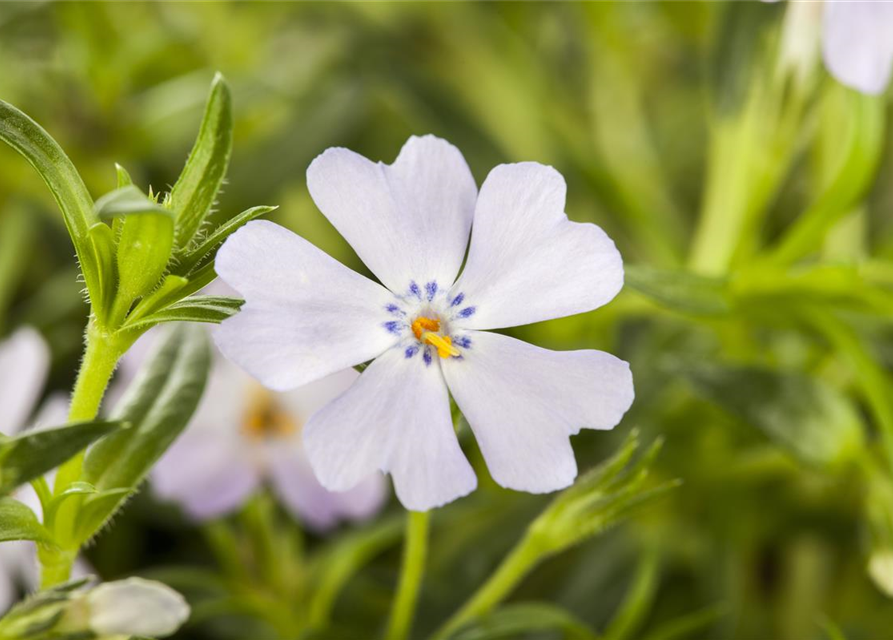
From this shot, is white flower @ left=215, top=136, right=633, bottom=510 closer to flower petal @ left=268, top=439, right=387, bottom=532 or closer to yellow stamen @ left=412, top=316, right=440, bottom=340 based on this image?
yellow stamen @ left=412, top=316, right=440, bottom=340

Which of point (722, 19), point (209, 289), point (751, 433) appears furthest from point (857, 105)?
point (209, 289)

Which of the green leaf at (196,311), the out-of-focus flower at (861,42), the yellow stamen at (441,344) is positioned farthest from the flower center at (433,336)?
the out-of-focus flower at (861,42)

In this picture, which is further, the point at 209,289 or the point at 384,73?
the point at 384,73

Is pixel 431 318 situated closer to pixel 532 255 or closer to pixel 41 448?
pixel 532 255

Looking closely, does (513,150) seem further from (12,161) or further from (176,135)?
(12,161)

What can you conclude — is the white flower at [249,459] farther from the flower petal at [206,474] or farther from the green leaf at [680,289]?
the green leaf at [680,289]

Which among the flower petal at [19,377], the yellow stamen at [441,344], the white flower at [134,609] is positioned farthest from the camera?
the flower petal at [19,377]

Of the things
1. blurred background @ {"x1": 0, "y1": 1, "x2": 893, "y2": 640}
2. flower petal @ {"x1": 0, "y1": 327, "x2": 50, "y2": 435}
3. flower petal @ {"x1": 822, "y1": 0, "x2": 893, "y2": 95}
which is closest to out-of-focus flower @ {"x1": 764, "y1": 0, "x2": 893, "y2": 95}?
flower petal @ {"x1": 822, "y1": 0, "x2": 893, "y2": 95}
